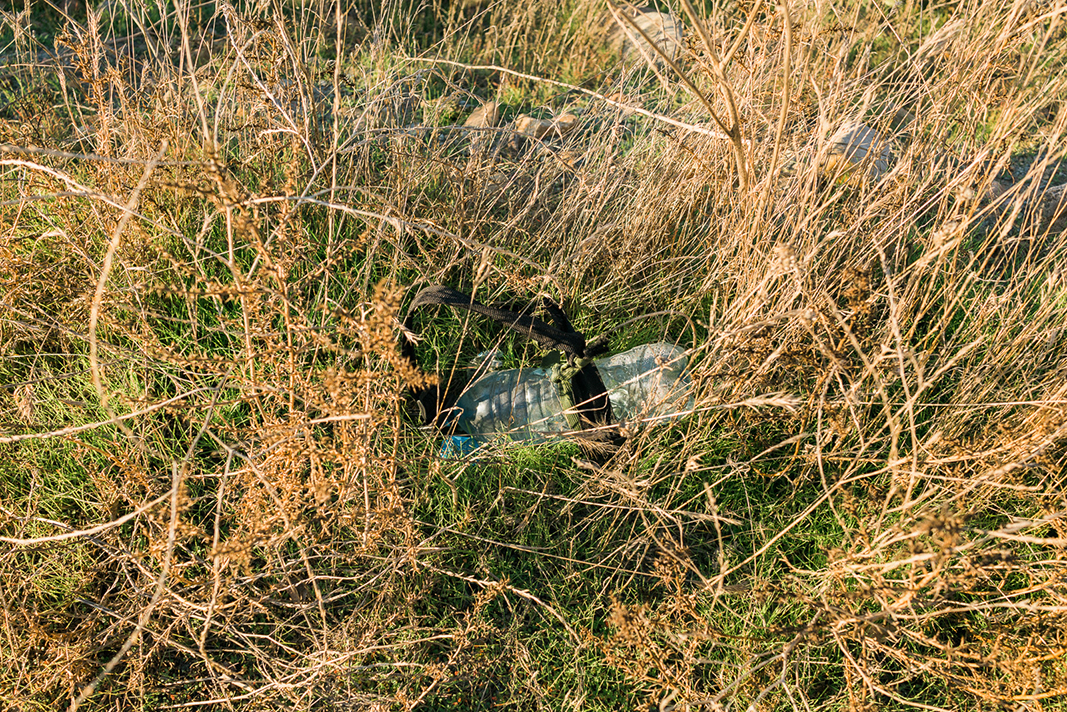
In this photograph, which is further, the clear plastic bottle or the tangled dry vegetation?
the clear plastic bottle

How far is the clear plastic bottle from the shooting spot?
6.73ft

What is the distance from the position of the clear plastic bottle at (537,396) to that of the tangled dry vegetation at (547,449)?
10cm

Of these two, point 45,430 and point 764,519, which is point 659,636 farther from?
point 45,430

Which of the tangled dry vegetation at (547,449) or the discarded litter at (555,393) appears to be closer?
the tangled dry vegetation at (547,449)

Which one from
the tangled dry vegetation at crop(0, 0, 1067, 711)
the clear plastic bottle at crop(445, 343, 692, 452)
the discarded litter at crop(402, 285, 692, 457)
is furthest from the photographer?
the clear plastic bottle at crop(445, 343, 692, 452)

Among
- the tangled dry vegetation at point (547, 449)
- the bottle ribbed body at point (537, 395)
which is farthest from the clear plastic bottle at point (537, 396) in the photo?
the tangled dry vegetation at point (547, 449)

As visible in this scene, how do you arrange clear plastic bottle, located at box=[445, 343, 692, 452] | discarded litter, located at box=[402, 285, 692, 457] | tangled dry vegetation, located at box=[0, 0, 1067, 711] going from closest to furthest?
tangled dry vegetation, located at box=[0, 0, 1067, 711] → discarded litter, located at box=[402, 285, 692, 457] → clear plastic bottle, located at box=[445, 343, 692, 452]

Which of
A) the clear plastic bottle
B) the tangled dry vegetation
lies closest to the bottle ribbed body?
the clear plastic bottle

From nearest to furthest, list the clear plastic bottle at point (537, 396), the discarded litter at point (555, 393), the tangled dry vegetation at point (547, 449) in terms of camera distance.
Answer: the tangled dry vegetation at point (547, 449) → the discarded litter at point (555, 393) → the clear plastic bottle at point (537, 396)

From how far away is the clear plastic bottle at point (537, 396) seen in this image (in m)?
2.05

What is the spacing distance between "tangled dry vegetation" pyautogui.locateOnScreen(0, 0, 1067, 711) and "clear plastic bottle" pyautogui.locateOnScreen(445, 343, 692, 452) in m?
0.10

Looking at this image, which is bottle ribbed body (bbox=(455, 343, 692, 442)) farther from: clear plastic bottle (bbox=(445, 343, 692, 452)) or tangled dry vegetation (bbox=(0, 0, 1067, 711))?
tangled dry vegetation (bbox=(0, 0, 1067, 711))

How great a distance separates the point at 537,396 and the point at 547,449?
6.9 inches

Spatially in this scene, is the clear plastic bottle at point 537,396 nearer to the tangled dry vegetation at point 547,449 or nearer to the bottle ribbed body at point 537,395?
the bottle ribbed body at point 537,395
